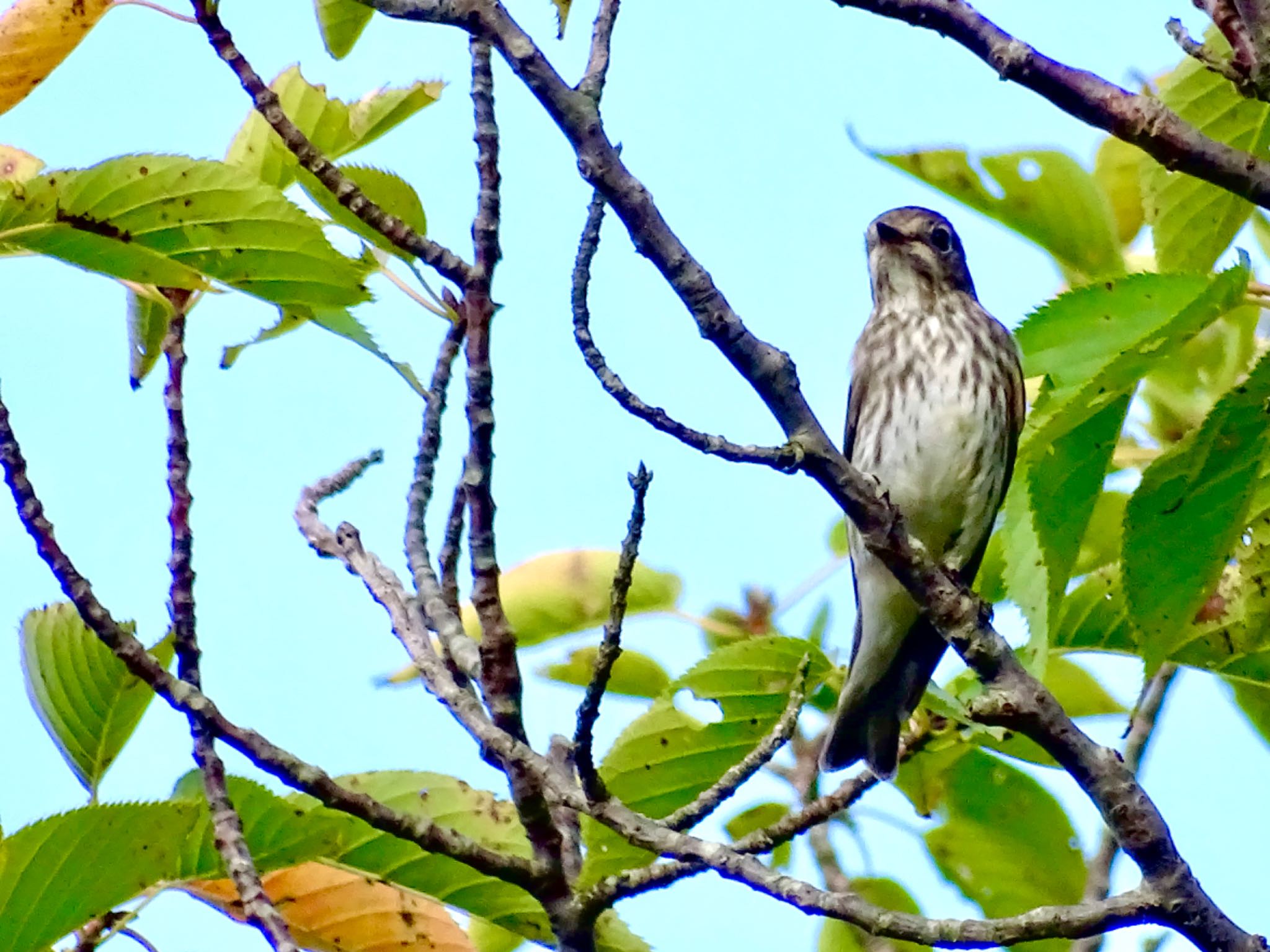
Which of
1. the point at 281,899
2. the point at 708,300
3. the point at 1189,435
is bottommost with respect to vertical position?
the point at 281,899

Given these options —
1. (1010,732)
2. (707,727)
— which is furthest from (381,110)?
(1010,732)

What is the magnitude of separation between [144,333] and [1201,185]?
72.3 inches

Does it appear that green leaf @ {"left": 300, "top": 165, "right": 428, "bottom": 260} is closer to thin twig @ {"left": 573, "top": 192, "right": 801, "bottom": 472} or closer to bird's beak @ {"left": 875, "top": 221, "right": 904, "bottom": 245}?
thin twig @ {"left": 573, "top": 192, "right": 801, "bottom": 472}

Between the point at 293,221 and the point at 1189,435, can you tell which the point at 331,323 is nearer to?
the point at 293,221

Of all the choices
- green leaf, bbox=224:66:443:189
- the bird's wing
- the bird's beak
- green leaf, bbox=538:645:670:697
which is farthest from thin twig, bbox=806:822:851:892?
Result: the bird's beak

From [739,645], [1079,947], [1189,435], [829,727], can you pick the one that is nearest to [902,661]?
[829,727]

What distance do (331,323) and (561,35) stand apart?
589 mm

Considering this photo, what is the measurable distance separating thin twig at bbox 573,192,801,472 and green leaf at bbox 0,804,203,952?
32.5 inches

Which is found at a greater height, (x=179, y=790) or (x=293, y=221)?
(x=293, y=221)

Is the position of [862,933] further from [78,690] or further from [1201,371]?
[78,690]

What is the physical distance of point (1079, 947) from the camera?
9.46ft

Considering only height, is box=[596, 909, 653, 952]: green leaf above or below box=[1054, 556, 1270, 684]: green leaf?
below

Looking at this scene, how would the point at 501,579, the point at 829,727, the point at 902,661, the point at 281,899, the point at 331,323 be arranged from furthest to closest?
1. the point at 902,661
2. the point at 829,727
3. the point at 501,579
4. the point at 281,899
5. the point at 331,323

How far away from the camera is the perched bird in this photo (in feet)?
16.3
